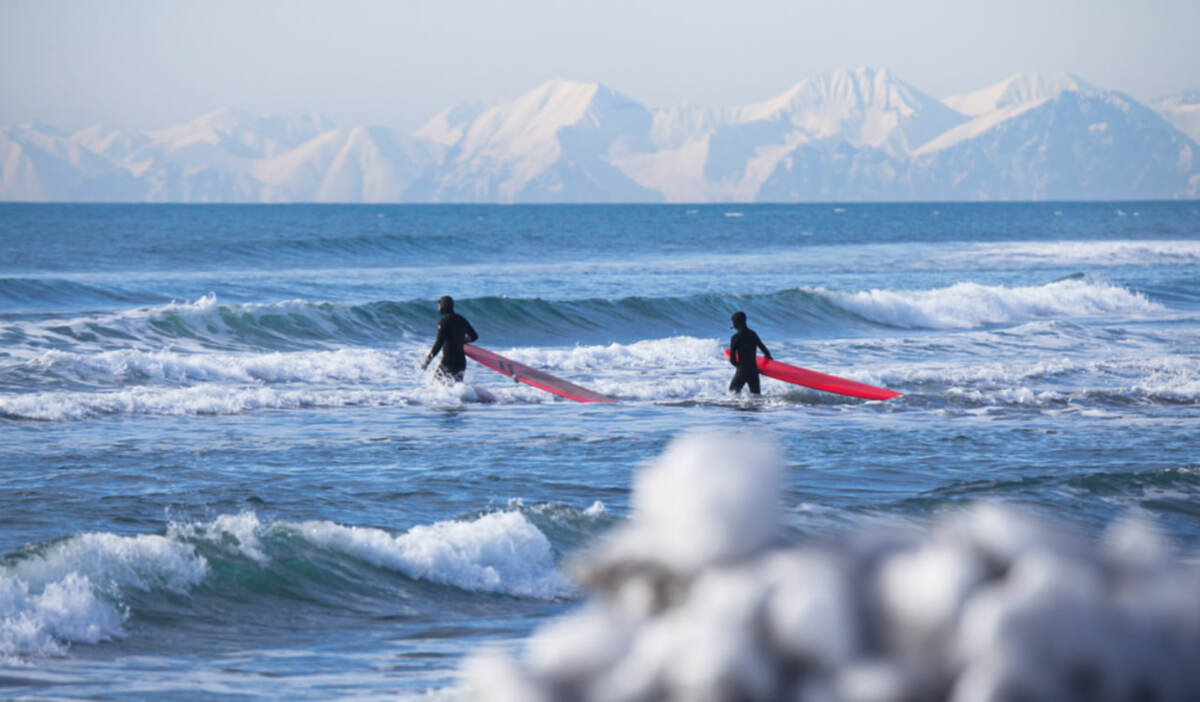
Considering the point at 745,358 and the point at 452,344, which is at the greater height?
the point at 452,344

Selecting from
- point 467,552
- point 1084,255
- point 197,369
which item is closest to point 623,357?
point 197,369

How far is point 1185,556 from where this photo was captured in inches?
324

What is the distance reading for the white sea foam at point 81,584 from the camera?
6344mm

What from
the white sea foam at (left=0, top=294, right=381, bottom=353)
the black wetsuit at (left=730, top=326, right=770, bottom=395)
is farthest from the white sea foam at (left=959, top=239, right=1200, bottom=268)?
the black wetsuit at (left=730, top=326, right=770, bottom=395)

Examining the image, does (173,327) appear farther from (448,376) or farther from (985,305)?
(985,305)

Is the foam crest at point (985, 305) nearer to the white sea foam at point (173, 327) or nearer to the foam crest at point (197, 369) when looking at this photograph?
the white sea foam at point (173, 327)

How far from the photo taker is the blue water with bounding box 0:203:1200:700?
670 cm

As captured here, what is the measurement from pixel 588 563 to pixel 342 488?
325 inches

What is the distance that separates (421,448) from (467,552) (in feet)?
14.8

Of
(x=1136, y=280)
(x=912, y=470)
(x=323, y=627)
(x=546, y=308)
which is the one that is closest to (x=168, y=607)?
(x=323, y=627)

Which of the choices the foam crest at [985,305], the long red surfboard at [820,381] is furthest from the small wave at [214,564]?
the foam crest at [985,305]

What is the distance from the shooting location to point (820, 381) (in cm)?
1734

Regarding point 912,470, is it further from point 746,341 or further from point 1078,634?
point 1078,634

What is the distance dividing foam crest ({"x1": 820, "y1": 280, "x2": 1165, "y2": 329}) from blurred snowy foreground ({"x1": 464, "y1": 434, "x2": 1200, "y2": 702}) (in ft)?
95.8
